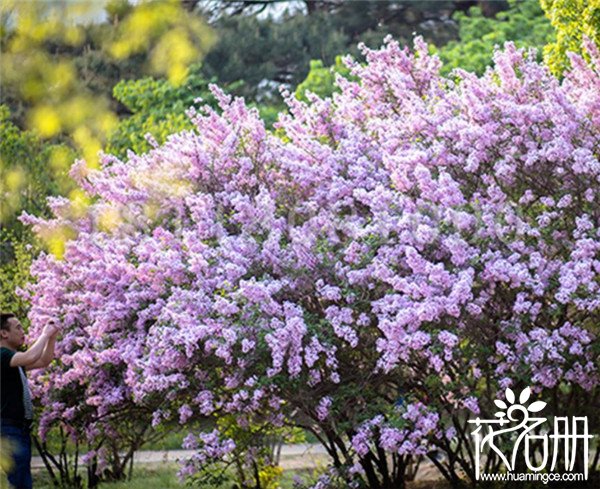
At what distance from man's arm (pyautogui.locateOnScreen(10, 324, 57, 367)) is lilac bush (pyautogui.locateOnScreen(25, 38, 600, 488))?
2.54 ft

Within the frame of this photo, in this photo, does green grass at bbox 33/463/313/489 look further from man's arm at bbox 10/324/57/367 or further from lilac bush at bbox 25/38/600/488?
man's arm at bbox 10/324/57/367

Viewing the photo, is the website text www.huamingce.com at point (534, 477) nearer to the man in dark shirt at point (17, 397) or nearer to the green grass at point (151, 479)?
the green grass at point (151, 479)

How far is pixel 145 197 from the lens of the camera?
9.77m

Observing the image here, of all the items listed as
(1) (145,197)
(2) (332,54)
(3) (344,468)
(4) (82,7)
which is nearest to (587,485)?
(3) (344,468)

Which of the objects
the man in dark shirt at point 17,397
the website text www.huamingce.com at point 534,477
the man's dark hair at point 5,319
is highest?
the man's dark hair at point 5,319

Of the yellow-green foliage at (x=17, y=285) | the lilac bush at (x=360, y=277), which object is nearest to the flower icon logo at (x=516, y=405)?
the lilac bush at (x=360, y=277)

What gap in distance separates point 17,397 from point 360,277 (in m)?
2.42

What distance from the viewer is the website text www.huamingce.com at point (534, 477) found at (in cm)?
860

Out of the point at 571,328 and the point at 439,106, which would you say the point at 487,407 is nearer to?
the point at 571,328

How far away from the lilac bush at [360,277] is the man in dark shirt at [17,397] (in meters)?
0.81

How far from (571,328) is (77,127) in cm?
408

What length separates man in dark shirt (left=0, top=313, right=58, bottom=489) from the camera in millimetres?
7719

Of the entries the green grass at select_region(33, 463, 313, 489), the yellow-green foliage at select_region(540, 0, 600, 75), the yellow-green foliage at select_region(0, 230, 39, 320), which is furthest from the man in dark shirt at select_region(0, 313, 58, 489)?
the yellow-green foliage at select_region(540, 0, 600, 75)

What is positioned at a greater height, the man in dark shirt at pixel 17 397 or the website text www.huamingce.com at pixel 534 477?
the man in dark shirt at pixel 17 397
